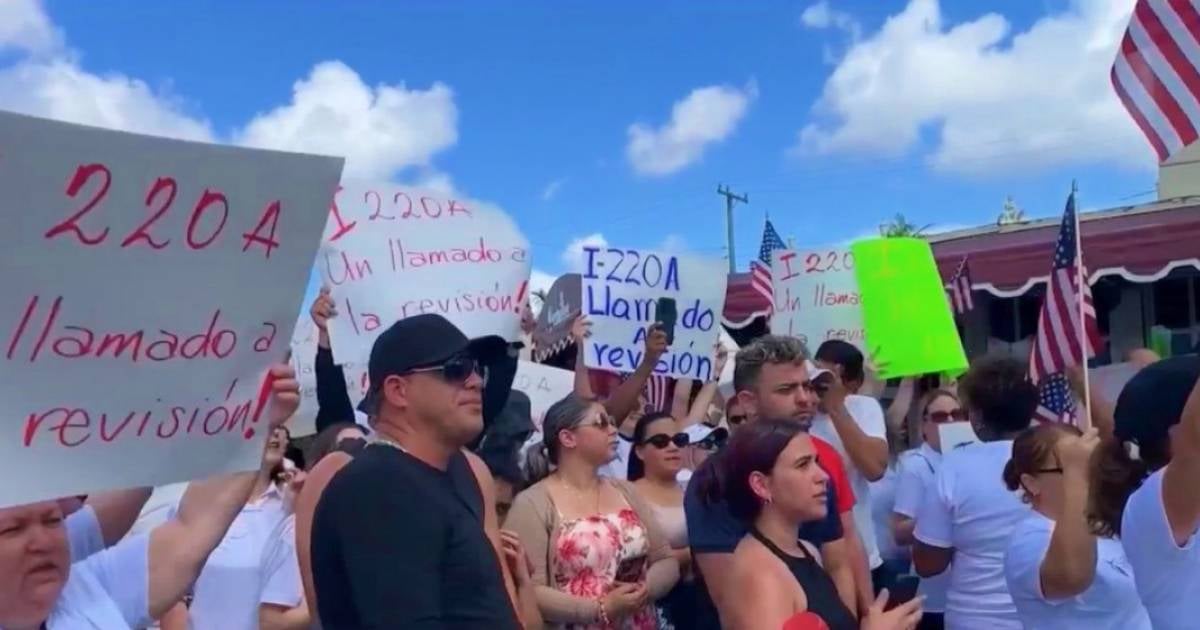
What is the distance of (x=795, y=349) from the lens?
4.73 metres

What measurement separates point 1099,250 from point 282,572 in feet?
27.8

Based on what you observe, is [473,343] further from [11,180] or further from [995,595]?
[995,595]

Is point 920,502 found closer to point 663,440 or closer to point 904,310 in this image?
point 663,440

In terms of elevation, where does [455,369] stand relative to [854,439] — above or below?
above

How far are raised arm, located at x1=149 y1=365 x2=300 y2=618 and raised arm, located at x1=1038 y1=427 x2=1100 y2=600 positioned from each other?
79.5 inches

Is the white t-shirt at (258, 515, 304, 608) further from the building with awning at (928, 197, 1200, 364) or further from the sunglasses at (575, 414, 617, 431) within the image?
the building with awning at (928, 197, 1200, 364)

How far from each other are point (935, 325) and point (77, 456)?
557cm

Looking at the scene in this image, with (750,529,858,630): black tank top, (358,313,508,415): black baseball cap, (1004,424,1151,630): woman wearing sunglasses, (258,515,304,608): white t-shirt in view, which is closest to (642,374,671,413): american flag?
(258,515,304,608): white t-shirt

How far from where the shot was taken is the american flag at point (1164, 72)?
3.78 m

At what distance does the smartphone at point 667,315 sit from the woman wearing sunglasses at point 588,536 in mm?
2038

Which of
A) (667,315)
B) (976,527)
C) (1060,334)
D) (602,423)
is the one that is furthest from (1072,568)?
(667,315)

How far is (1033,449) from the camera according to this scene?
4000 millimetres

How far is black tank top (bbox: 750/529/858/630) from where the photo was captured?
330 centimetres

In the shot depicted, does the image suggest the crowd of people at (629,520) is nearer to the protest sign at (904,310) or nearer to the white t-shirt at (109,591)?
the white t-shirt at (109,591)
